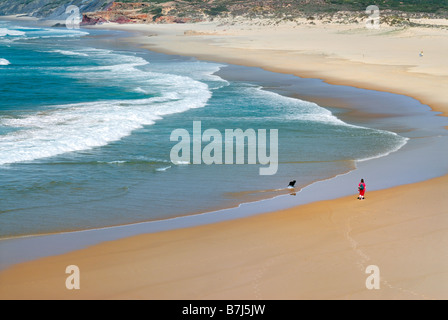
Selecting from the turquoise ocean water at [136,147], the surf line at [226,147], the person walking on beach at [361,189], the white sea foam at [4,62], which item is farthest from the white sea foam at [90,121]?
the white sea foam at [4,62]

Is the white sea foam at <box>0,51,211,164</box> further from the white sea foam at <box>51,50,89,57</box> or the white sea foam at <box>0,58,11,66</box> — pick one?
the white sea foam at <box>51,50,89,57</box>

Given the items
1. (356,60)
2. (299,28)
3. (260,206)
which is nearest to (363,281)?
(260,206)

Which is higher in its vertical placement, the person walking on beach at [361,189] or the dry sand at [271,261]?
the person walking on beach at [361,189]

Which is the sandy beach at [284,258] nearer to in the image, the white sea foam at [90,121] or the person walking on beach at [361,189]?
the person walking on beach at [361,189]

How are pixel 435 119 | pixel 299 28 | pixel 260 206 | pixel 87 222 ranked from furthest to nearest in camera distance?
pixel 299 28, pixel 435 119, pixel 260 206, pixel 87 222

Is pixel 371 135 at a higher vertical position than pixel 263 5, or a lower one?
lower

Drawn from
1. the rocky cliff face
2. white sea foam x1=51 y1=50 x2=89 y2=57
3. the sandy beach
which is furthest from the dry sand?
the rocky cliff face

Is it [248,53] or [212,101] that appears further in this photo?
[248,53]
